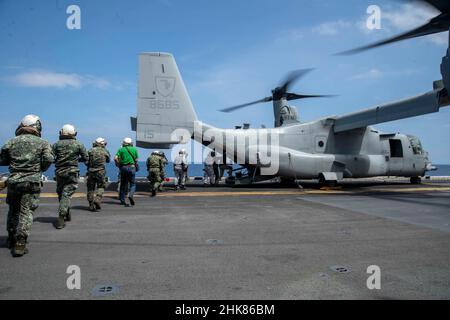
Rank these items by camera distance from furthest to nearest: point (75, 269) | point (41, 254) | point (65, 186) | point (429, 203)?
point (429, 203) < point (65, 186) < point (41, 254) < point (75, 269)

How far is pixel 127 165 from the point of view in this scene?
9.05m

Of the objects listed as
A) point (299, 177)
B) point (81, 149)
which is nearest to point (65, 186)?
point (81, 149)

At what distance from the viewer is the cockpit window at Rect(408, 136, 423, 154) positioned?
17766 millimetres

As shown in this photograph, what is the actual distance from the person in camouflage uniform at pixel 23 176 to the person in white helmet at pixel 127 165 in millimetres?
4111

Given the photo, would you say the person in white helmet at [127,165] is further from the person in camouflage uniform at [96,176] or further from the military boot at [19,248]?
the military boot at [19,248]

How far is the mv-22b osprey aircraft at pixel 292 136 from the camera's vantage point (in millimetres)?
12750

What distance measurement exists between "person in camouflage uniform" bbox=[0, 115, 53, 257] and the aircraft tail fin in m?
7.93

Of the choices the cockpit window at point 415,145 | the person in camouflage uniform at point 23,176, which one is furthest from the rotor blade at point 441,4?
the cockpit window at point 415,145

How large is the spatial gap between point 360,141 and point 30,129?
15356 mm

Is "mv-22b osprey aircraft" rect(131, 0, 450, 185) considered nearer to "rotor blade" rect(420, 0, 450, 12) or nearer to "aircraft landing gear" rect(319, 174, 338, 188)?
"aircraft landing gear" rect(319, 174, 338, 188)

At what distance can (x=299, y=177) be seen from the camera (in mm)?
15125

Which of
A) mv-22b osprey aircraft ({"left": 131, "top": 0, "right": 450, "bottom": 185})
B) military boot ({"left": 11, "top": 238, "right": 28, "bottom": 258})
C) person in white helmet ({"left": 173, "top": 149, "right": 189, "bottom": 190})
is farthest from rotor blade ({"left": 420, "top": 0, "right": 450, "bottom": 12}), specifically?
military boot ({"left": 11, "top": 238, "right": 28, "bottom": 258})

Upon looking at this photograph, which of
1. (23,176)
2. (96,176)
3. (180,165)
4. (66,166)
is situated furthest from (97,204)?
(180,165)

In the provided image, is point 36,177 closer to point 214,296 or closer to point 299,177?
point 214,296
